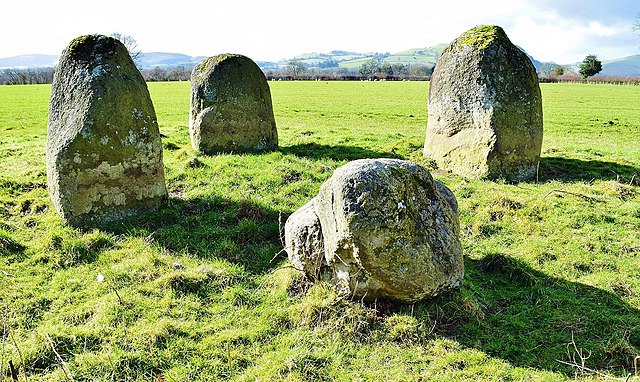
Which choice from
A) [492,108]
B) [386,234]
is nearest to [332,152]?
[492,108]

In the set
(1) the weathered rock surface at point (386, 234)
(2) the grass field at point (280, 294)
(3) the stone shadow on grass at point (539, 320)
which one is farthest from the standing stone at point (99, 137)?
(3) the stone shadow on grass at point (539, 320)

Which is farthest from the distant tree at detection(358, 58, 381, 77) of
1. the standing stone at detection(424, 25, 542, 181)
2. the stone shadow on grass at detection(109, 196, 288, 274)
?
the stone shadow on grass at detection(109, 196, 288, 274)

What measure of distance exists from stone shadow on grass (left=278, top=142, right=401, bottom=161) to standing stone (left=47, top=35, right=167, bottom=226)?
4.93m

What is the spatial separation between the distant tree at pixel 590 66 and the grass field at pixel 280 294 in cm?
8159

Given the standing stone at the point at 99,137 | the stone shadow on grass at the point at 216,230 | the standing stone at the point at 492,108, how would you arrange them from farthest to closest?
the standing stone at the point at 492,108 → the standing stone at the point at 99,137 → the stone shadow on grass at the point at 216,230

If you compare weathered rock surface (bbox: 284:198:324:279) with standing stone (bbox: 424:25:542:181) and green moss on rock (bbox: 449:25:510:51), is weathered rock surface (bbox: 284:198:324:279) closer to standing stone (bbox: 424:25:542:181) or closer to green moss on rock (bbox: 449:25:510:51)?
standing stone (bbox: 424:25:542:181)

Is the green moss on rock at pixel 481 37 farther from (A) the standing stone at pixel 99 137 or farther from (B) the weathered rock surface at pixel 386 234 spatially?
(A) the standing stone at pixel 99 137

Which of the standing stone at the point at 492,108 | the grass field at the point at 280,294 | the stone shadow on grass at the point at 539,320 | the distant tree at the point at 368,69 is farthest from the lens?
the distant tree at the point at 368,69

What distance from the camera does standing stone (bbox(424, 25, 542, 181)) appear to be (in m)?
11.4

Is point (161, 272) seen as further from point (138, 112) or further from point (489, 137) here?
point (489, 137)

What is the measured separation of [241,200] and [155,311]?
12.6 feet

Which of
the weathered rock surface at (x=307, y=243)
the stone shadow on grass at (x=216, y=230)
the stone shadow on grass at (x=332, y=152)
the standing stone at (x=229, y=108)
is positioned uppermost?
the standing stone at (x=229, y=108)

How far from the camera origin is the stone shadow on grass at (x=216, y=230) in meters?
7.73

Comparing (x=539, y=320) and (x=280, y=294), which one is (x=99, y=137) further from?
(x=539, y=320)
